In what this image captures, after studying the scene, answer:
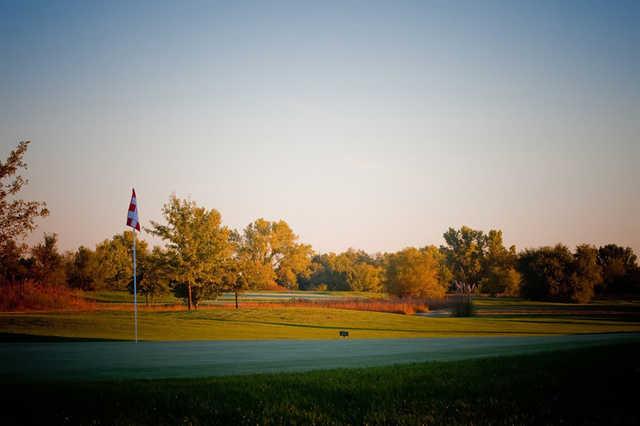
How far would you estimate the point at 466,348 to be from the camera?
16797mm

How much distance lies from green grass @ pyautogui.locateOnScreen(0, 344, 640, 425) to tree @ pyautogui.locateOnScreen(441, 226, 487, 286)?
336ft

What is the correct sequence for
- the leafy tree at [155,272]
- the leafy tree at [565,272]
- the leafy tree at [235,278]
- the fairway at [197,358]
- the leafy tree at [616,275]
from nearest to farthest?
the fairway at [197,358]
the leafy tree at [155,272]
the leafy tree at [235,278]
the leafy tree at [565,272]
the leafy tree at [616,275]

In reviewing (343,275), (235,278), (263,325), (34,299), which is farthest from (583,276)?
(343,275)

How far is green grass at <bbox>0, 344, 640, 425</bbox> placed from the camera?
7.35 m

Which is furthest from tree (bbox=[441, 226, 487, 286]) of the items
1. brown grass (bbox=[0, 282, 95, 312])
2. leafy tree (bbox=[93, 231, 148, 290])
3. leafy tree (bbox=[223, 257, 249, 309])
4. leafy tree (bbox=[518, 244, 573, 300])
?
brown grass (bbox=[0, 282, 95, 312])

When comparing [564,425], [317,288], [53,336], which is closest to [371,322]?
[53,336]

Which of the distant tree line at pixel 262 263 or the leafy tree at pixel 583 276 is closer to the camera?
the distant tree line at pixel 262 263

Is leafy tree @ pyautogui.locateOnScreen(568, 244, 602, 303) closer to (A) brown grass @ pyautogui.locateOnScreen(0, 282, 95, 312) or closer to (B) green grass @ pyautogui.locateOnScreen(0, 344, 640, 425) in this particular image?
(A) brown grass @ pyautogui.locateOnScreen(0, 282, 95, 312)

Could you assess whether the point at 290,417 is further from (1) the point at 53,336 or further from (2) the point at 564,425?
(1) the point at 53,336

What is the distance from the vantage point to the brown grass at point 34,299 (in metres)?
35.0

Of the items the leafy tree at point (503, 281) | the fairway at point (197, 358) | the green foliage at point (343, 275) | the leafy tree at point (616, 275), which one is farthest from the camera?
the green foliage at point (343, 275)

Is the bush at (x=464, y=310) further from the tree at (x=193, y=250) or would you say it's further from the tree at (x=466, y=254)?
the tree at (x=466, y=254)

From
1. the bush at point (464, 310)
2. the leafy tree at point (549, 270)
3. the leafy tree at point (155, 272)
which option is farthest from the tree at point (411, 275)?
the leafy tree at point (155, 272)

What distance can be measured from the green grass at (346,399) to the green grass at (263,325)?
1253cm
